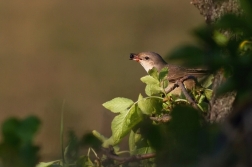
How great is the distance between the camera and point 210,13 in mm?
2238

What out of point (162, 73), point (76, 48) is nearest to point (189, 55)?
point (162, 73)

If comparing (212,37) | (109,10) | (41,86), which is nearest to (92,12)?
(109,10)

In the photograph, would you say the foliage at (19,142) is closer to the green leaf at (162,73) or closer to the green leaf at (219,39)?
the green leaf at (219,39)

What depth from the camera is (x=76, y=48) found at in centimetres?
1698

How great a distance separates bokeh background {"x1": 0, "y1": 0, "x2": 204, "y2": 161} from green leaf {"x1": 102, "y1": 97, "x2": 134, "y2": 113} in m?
9.14

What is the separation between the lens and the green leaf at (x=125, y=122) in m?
2.17

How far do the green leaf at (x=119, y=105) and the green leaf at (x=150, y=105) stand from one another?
0.08 meters

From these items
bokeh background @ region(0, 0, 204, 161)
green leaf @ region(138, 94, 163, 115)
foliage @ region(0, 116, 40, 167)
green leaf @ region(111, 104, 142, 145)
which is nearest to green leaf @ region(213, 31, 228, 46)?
foliage @ region(0, 116, 40, 167)

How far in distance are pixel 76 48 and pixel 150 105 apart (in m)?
14.8

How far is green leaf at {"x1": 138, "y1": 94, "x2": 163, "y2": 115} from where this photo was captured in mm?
2258

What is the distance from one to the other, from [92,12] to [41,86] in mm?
5268

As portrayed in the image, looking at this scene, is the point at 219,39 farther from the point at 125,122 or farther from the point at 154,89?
the point at 154,89

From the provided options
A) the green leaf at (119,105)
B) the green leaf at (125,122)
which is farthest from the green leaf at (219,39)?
the green leaf at (119,105)

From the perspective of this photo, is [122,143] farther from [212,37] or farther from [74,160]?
[212,37]
